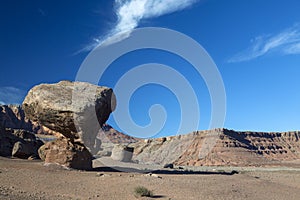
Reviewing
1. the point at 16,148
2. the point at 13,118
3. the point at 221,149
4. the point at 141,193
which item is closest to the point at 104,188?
the point at 141,193

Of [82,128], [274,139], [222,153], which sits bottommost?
[82,128]

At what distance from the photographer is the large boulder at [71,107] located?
52.4 feet

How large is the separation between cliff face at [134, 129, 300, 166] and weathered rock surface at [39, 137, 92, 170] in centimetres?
4957

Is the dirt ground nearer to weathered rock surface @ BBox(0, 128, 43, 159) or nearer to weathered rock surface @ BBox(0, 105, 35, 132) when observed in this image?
weathered rock surface @ BBox(0, 128, 43, 159)

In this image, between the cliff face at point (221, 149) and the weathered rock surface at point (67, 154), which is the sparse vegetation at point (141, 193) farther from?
the cliff face at point (221, 149)

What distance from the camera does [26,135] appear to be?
35.9 metres

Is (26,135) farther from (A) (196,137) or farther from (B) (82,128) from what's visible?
(A) (196,137)

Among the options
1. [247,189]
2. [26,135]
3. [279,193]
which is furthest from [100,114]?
[26,135]

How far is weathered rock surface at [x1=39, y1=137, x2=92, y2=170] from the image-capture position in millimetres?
16438

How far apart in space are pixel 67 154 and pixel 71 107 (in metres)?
2.68

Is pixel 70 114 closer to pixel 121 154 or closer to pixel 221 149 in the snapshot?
pixel 121 154

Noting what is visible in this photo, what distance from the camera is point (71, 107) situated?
1591cm

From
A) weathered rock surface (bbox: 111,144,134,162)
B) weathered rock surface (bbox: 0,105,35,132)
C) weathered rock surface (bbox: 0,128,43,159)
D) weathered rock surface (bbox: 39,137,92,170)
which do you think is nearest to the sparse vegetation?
weathered rock surface (bbox: 39,137,92,170)

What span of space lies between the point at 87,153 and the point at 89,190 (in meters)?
6.63
